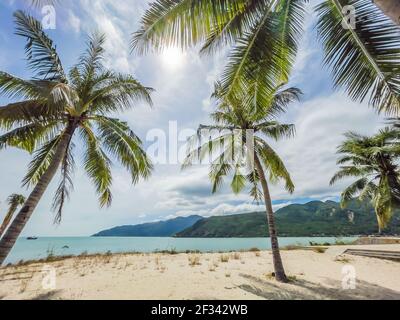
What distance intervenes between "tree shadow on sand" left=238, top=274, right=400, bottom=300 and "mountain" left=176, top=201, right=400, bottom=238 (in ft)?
215

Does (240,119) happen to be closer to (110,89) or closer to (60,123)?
(110,89)

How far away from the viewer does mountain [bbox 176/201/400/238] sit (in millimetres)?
74294

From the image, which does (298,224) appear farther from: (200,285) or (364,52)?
(364,52)

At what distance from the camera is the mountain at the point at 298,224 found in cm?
7429

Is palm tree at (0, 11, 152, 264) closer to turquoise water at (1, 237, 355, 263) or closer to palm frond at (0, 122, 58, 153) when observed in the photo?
palm frond at (0, 122, 58, 153)

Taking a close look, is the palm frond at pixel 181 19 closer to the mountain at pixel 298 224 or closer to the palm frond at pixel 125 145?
the palm frond at pixel 125 145

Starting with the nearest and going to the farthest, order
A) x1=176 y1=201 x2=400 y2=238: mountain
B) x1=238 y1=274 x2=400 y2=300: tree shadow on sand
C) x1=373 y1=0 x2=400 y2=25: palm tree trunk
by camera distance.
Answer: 1. x1=373 y1=0 x2=400 y2=25: palm tree trunk
2. x1=238 y1=274 x2=400 y2=300: tree shadow on sand
3. x1=176 y1=201 x2=400 y2=238: mountain

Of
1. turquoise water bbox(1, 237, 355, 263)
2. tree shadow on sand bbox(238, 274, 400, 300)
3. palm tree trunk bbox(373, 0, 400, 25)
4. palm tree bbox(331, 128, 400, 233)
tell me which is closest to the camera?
palm tree trunk bbox(373, 0, 400, 25)

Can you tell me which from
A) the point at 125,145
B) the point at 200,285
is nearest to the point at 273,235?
the point at 200,285

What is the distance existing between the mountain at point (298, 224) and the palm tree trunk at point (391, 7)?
7244 centimetres

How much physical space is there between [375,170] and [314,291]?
13107mm

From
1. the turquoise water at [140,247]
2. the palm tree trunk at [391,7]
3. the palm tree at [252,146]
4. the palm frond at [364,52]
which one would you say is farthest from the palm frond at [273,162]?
the turquoise water at [140,247]

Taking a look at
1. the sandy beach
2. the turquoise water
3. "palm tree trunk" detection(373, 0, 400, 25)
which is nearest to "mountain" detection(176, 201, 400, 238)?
the turquoise water

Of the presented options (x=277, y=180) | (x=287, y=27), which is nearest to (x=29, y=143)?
(x=287, y=27)
